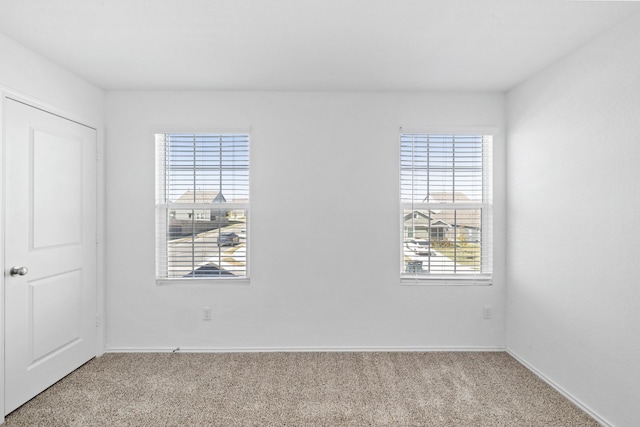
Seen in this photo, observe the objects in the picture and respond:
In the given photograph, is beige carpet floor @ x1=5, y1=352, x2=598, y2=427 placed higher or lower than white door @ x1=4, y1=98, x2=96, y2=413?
lower

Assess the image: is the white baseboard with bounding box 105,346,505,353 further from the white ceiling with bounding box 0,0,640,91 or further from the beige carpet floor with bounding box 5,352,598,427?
the white ceiling with bounding box 0,0,640,91

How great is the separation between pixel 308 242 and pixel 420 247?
1.09 m

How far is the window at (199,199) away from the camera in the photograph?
3.57 meters

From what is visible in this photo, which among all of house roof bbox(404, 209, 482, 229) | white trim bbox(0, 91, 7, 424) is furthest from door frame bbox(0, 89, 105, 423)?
house roof bbox(404, 209, 482, 229)

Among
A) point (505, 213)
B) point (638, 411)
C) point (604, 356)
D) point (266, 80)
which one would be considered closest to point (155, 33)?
point (266, 80)

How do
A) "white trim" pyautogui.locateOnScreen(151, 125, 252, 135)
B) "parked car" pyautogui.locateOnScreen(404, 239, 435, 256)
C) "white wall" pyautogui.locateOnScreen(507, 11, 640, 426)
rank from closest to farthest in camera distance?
"white wall" pyautogui.locateOnScreen(507, 11, 640, 426) < "white trim" pyautogui.locateOnScreen(151, 125, 252, 135) < "parked car" pyautogui.locateOnScreen(404, 239, 435, 256)

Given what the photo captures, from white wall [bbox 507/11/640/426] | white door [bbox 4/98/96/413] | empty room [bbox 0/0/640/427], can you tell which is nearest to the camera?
white wall [bbox 507/11/640/426]

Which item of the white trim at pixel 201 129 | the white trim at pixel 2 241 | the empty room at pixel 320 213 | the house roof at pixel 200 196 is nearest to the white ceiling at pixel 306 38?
the empty room at pixel 320 213

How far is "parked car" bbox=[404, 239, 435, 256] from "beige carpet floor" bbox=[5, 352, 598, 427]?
0.95 metres

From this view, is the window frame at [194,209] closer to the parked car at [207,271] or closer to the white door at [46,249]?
the parked car at [207,271]

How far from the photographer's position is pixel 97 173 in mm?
3408

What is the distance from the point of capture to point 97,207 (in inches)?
135

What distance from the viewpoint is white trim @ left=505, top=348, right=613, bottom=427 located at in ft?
7.94

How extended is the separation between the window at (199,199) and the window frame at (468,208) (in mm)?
1505
